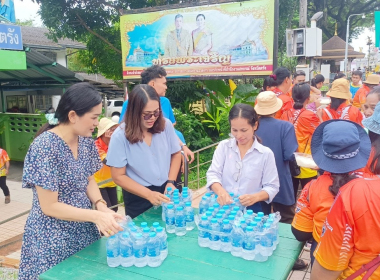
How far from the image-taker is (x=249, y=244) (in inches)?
74.6

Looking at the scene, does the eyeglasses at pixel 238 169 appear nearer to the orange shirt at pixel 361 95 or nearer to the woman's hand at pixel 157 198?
the woman's hand at pixel 157 198

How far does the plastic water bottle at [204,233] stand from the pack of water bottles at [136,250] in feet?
0.87

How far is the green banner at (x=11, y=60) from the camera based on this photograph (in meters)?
5.79

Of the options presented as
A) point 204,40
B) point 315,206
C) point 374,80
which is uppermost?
point 204,40

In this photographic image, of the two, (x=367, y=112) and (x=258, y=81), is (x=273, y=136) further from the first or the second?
(x=258, y=81)

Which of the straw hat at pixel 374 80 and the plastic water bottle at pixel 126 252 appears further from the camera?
the straw hat at pixel 374 80

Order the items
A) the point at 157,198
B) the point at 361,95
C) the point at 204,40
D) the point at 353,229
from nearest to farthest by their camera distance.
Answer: the point at 353,229, the point at 157,198, the point at 361,95, the point at 204,40

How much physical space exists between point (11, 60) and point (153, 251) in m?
5.49

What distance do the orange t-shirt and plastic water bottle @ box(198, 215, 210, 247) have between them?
0.75 m

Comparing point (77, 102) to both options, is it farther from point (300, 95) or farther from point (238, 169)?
point (300, 95)

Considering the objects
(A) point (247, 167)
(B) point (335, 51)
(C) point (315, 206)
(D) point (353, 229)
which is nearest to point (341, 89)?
(A) point (247, 167)

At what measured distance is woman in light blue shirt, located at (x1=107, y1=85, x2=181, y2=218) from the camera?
2.54 metres

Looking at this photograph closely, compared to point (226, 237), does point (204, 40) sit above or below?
above

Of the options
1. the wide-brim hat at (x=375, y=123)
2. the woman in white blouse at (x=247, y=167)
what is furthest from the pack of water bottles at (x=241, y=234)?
the wide-brim hat at (x=375, y=123)
